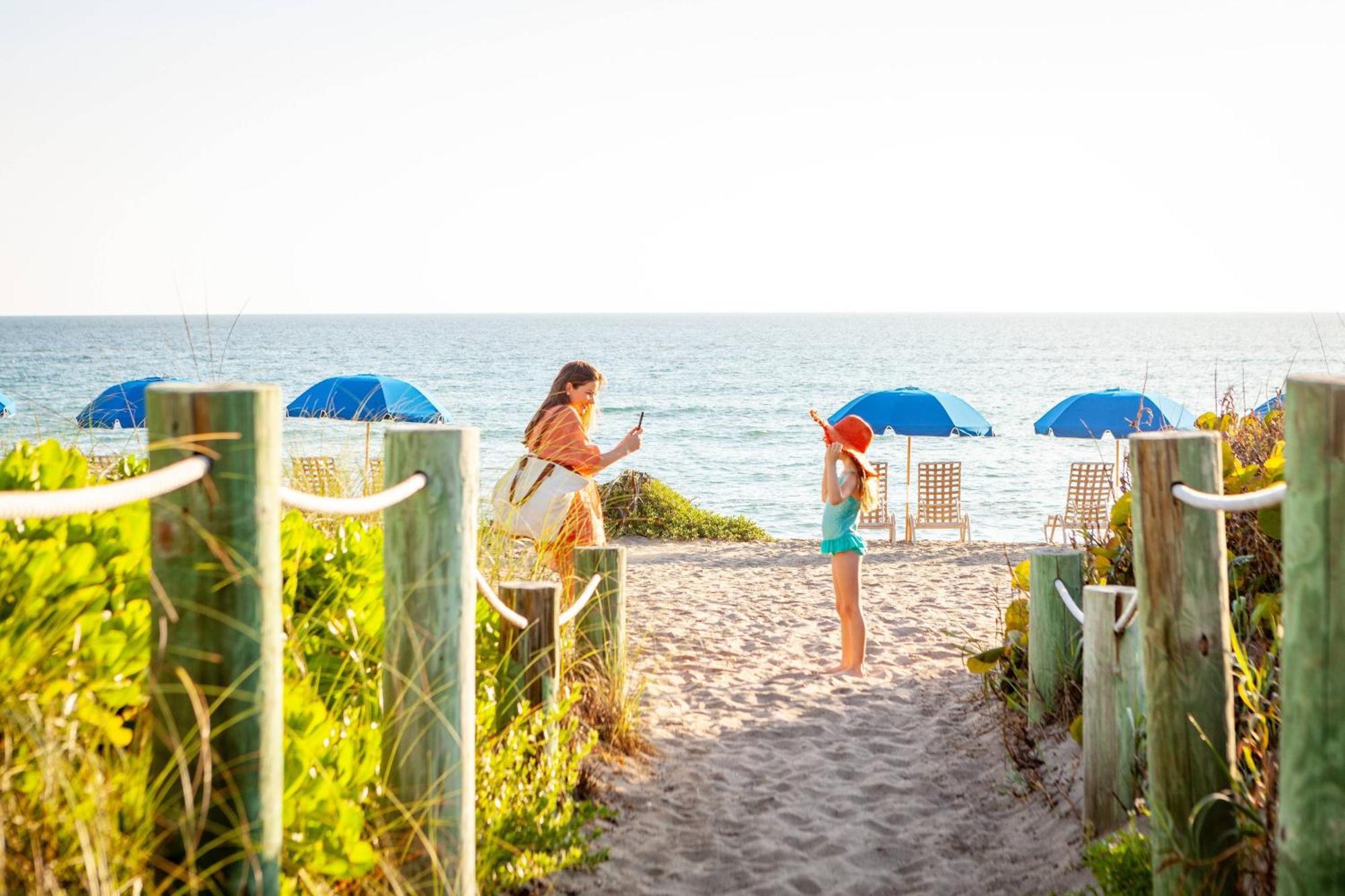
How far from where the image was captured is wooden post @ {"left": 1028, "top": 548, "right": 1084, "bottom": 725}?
4.99 meters

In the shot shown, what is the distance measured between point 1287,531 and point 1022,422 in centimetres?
4857

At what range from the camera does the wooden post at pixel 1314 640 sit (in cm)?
211

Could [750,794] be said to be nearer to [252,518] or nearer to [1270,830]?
[1270,830]

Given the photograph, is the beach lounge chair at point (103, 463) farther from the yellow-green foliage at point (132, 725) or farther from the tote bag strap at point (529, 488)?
the tote bag strap at point (529, 488)

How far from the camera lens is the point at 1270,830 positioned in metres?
2.62

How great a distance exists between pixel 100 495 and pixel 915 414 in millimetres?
13806

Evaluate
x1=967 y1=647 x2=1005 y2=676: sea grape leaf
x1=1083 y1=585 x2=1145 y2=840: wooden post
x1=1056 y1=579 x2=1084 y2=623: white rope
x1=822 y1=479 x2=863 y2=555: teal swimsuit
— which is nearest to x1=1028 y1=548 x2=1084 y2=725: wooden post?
x1=1056 y1=579 x2=1084 y2=623: white rope

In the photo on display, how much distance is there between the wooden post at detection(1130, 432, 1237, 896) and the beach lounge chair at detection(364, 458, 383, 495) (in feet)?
11.1

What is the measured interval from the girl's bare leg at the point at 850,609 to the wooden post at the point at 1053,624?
212 centimetres

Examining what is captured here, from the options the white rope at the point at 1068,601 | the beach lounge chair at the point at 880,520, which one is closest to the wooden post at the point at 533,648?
the white rope at the point at 1068,601

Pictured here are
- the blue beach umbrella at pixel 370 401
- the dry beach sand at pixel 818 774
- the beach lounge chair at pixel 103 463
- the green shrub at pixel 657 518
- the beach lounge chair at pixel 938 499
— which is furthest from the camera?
the beach lounge chair at pixel 938 499

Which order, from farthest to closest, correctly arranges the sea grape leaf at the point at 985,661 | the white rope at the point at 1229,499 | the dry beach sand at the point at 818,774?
the sea grape leaf at the point at 985,661 < the dry beach sand at the point at 818,774 < the white rope at the point at 1229,499

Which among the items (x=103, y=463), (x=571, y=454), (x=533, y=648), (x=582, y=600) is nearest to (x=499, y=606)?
(x=533, y=648)

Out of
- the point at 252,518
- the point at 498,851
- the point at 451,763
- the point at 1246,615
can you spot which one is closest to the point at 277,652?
the point at 252,518
